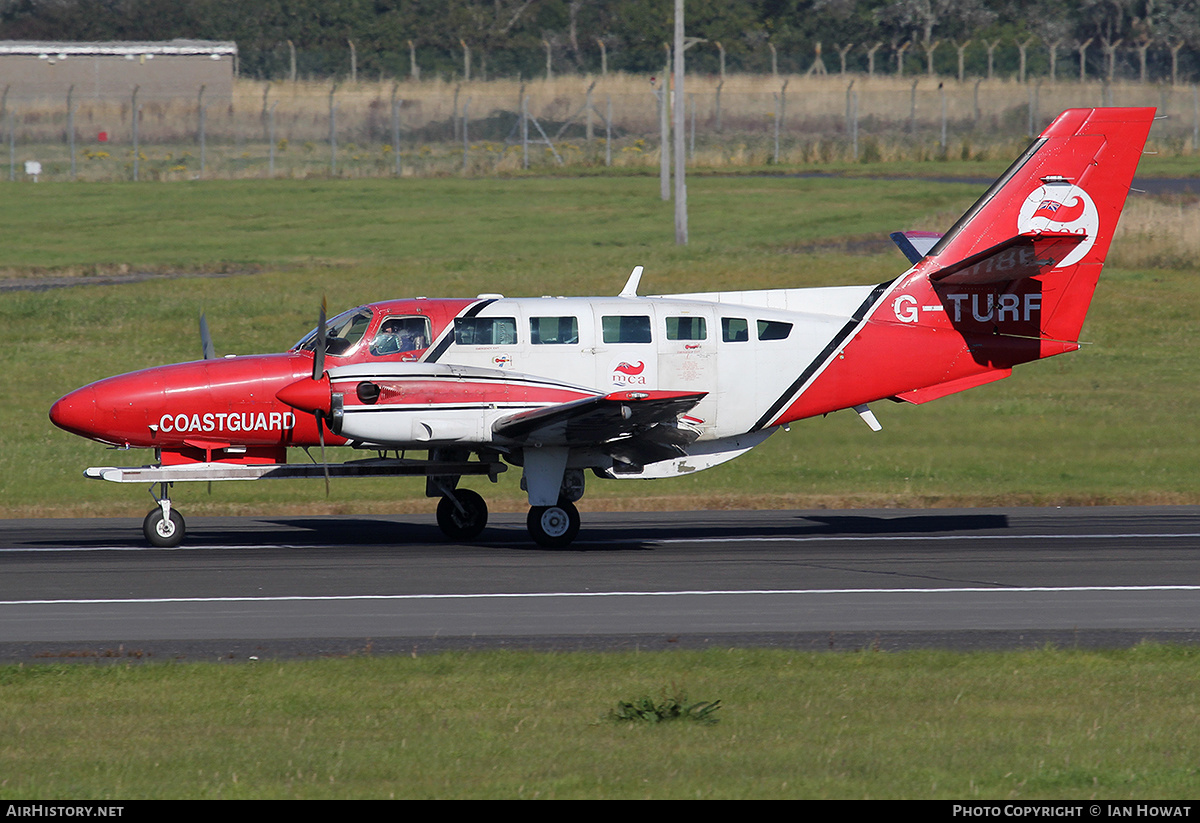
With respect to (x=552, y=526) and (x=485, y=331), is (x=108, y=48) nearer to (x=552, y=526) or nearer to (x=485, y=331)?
(x=485, y=331)

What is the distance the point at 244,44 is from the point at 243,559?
2726 inches

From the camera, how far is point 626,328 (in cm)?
1672

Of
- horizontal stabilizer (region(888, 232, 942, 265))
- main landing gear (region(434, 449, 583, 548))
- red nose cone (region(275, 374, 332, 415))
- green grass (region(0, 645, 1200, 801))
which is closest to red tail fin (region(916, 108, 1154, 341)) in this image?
horizontal stabilizer (region(888, 232, 942, 265))

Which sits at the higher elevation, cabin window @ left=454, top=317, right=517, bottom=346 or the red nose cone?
cabin window @ left=454, top=317, right=517, bottom=346

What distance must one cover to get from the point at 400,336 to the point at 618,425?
2.74m

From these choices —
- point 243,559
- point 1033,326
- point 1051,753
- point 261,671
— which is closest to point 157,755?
point 261,671

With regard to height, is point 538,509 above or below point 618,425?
below

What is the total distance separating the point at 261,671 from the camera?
10.4m

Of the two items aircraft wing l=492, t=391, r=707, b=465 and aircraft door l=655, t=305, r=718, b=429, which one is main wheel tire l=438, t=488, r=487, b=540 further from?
aircraft door l=655, t=305, r=718, b=429

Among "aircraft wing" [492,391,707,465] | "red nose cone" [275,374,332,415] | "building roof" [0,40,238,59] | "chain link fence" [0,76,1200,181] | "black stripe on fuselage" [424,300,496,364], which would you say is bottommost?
"aircraft wing" [492,391,707,465]

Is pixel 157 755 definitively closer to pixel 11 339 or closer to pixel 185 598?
pixel 185 598

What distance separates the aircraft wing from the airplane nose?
14.8 feet

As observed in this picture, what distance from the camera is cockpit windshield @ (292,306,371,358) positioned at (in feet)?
53.1

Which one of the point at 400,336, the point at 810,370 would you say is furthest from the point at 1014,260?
the point at 400,336
